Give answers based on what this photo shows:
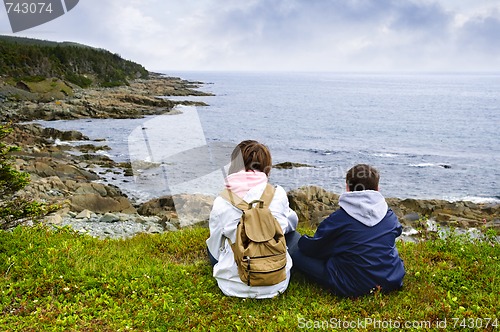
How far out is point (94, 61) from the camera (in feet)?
318

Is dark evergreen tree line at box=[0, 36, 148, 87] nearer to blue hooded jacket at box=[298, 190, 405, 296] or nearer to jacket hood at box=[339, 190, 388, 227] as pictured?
blue hooded jacket at box=[298, 190, 405, 296]

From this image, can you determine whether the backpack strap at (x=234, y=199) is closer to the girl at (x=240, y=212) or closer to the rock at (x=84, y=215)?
the girl at (x=240, y=212)

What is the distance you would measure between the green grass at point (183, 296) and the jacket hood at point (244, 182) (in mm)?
1333

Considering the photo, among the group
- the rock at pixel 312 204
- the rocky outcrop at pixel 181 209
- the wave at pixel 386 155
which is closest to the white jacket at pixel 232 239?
the rocky outcrop at pixel 181 209

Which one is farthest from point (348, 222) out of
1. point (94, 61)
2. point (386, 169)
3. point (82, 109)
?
point (94, 61)

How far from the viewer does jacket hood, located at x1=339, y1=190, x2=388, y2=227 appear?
514 cm

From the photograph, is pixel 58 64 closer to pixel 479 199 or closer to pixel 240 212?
pixel 479 199

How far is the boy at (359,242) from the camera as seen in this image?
516 centimetres

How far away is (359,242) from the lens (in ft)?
17.1

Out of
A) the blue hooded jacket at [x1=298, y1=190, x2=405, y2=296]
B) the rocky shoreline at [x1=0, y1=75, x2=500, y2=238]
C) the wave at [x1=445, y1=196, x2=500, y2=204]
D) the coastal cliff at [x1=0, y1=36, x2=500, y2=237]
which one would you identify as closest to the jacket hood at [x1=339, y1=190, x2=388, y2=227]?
the blue hooded jacket at [x1=298, y1=190, x2=405, y2=296]

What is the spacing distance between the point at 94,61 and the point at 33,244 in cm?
9799

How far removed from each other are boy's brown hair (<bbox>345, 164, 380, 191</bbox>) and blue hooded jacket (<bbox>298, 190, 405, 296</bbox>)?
0.25 feet

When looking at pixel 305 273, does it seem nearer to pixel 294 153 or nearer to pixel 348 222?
pixel 348 222

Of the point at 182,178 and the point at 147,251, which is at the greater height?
the point at 147,251
